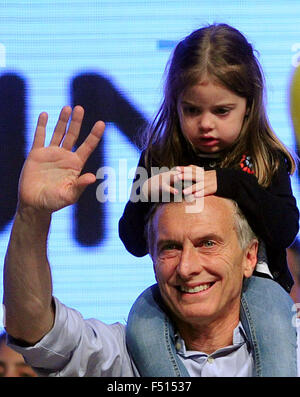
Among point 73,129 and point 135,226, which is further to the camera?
point 135,226

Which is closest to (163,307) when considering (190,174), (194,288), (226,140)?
(194,288)

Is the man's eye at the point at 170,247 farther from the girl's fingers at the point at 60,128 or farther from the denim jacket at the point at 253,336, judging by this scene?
the girl's fingers at the point at 60,128

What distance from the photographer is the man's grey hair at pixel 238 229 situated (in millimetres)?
1930

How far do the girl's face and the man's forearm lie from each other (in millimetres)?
482

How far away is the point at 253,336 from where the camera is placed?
188 cm

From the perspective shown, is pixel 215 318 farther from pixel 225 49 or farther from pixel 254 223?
pixel 225 49

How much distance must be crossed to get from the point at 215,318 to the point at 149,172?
0.40 meters

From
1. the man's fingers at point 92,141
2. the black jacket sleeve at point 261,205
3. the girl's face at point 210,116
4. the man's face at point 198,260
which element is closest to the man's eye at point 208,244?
the man's face at point 198,260

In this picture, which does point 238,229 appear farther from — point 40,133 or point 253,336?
point 40,133

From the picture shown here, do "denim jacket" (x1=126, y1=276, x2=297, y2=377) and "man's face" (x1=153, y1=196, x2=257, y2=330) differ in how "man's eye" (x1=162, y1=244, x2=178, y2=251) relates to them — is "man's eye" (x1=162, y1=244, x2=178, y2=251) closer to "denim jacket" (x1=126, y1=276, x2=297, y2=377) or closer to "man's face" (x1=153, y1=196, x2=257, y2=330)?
"man's face" (x1=153, y1=196, x2=257, y2=330)

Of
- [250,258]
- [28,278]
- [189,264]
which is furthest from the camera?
[250,258]

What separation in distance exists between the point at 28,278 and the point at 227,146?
0.61 m

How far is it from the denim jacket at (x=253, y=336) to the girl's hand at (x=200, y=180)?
0.26 metres

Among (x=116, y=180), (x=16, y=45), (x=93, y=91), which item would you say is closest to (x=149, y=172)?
(x=116, y=180)
